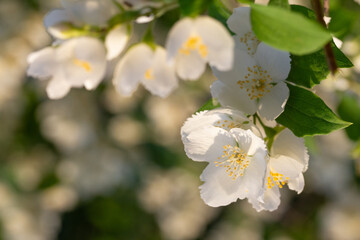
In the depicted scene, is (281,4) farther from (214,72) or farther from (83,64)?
(83,64)

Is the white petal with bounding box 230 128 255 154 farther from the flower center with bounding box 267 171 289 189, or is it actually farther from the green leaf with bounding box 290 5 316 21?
the green leaf with bounding box 290 5 316 21

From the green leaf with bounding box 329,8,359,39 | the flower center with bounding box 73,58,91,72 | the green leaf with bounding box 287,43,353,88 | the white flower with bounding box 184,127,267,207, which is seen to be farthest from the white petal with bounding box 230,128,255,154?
the green leaf with bounding box 329,8,359,39

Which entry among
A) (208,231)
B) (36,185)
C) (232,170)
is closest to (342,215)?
(208,231)

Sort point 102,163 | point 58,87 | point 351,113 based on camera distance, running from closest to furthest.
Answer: point 58,87 < point 351,113 < point 102,163

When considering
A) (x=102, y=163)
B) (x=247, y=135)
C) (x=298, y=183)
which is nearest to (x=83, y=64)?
(x=247, y=135)

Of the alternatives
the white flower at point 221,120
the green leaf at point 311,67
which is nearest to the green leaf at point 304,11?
the green leaf at point 311,67

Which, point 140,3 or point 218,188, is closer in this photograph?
point 140,3
